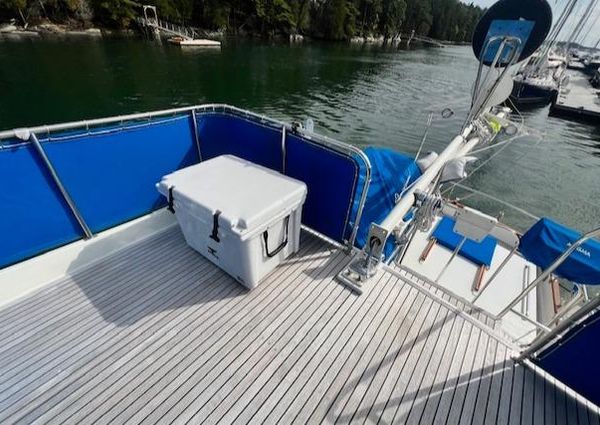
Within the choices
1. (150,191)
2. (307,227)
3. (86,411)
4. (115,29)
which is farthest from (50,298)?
(115,29)

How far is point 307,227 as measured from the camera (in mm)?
4316

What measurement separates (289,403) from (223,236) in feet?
5.43

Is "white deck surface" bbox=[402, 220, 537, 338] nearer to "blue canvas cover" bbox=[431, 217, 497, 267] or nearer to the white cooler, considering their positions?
"blue canvas cover" bbox=[431, 217, 497, 267]

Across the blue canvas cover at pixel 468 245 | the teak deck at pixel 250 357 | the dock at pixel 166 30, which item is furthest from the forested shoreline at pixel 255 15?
the blue canvas cover at pixel 468 245

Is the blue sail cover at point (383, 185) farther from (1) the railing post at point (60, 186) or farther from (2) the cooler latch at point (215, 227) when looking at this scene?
(1) the railing post at point (60, 186)

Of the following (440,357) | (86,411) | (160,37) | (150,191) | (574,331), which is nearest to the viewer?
(86,411)

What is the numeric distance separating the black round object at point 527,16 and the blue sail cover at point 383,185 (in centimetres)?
394

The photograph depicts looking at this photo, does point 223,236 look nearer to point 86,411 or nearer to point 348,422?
point 86,411

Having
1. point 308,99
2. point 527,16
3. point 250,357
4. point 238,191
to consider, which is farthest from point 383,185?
point 308,99

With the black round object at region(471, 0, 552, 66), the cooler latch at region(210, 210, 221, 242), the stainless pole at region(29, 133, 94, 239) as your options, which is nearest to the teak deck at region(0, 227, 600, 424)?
the stainless pole at region(29, 133, 94, 239)

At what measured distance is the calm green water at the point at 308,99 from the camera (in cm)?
1458

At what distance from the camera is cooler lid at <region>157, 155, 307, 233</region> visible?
279cm

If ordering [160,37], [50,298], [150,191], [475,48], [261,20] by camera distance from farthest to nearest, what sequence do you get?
[261,20] < [160,37] < [475,48] < [150,191] < [50,298]

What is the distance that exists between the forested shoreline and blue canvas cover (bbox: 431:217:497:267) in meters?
57.6
